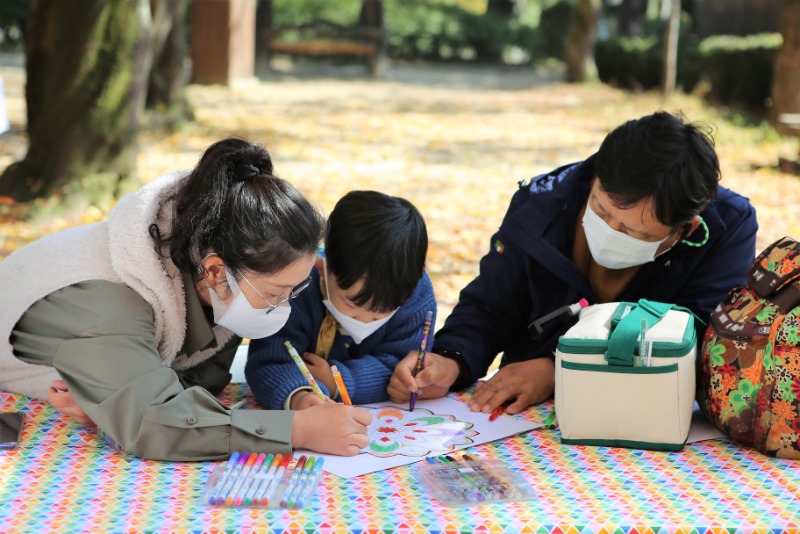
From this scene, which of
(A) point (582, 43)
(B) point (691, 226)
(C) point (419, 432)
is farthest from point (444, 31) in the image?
(C) point (419, 432)

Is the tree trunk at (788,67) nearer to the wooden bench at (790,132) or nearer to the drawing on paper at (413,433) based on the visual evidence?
the wooden bench at (790,132)

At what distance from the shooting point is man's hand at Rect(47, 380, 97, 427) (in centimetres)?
237

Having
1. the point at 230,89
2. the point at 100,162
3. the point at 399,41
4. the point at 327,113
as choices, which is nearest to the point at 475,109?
the point at 327,113

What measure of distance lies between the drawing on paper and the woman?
0.08 m

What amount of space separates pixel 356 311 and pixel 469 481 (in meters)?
0.63

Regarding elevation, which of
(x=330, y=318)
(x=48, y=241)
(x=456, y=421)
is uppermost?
(x=48, y=241)

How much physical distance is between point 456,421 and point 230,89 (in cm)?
1325

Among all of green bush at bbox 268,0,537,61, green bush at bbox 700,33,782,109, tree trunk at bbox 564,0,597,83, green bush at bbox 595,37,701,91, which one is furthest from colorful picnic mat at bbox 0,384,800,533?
green bush at bbox 268,0,537,61

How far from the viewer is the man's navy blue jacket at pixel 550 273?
9.20 ft

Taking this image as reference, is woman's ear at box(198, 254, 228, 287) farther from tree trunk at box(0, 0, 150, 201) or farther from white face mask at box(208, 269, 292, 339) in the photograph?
tree trunk at box(0, 0, 150, 201)

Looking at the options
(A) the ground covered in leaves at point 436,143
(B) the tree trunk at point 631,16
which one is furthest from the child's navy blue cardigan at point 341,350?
(B) the tree trunk at point 631,16

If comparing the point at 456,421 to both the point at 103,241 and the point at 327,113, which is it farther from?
the point at 327,113

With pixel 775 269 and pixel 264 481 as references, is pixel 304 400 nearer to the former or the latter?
pixel 264 481

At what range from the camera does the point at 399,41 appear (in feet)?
82.8
